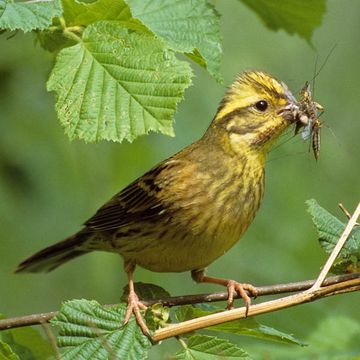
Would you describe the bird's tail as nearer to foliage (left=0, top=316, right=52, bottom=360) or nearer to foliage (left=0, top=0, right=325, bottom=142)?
foliage (left=0, top=316, right=52, bottom=360)

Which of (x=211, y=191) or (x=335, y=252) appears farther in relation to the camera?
(x=211, y=191)

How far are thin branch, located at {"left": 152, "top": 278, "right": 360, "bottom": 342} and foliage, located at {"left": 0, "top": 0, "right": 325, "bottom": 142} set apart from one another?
76 centimetres

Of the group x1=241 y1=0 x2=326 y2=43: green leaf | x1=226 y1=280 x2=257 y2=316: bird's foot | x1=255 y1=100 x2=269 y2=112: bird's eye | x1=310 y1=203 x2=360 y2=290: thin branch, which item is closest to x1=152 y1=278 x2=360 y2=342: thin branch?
x1=310 y1=203 x2=360 y2=290: thin branch

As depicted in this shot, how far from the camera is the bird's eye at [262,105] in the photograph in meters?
5.45

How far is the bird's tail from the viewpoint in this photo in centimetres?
626

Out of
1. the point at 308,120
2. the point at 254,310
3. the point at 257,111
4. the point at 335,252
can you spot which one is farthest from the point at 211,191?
the point at 254,310

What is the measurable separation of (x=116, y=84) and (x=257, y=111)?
131cm

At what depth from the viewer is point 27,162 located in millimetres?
6484

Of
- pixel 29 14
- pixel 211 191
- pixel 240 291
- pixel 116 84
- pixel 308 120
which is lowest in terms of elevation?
pixel 240 291

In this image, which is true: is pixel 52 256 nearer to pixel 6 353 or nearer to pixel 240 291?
pixel 240 291

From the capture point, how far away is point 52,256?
631 centimetres

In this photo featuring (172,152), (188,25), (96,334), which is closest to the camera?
(96,334)

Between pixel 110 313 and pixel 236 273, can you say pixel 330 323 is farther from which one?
pixel 236 273

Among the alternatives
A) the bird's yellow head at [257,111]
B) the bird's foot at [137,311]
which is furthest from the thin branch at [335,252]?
the bird's yellow head at [257,111]
